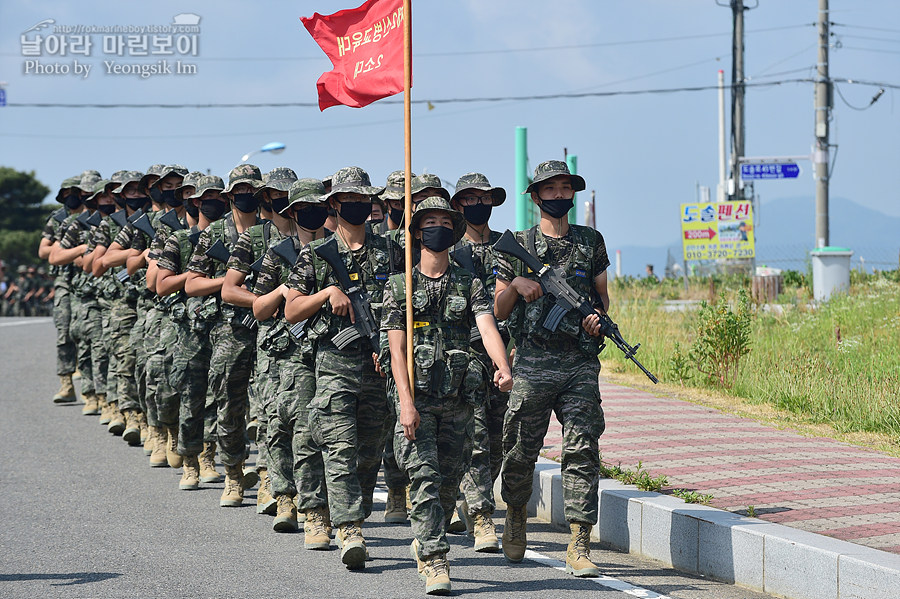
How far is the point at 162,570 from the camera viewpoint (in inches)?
248

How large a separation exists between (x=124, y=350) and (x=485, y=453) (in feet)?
17.4

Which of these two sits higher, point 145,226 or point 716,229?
point 716,229

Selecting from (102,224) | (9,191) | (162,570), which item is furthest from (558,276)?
(9,191)

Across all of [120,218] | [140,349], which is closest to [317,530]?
[140,349]

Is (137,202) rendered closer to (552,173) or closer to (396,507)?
(396,507)

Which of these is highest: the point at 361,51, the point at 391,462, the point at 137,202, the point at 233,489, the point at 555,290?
the point at 361,51

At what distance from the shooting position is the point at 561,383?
634cm

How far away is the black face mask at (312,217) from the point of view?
702cm

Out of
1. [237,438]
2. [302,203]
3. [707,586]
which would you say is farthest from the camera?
[237,438]

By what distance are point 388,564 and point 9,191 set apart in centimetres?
5334

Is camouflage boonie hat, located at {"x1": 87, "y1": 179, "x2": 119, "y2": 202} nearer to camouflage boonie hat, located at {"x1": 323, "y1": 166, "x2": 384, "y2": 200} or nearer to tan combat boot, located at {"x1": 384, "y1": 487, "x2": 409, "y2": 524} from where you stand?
tan combat boot, located at {"x1": 384, "y1": 487, "x2": 409, "y2": 524}

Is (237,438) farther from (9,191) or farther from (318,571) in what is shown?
(9,191)

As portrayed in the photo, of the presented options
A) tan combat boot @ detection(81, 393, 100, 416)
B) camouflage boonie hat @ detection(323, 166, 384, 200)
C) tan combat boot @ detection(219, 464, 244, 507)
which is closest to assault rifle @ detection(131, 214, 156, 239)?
tan combat boot @ detection(219, 464, 244, 507)

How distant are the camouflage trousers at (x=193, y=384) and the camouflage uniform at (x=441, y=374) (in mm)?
3238
